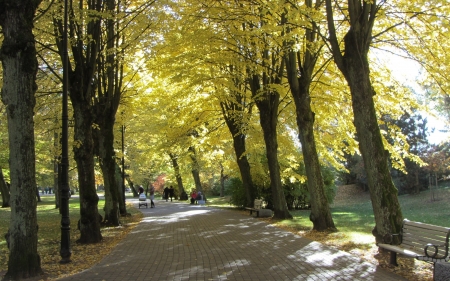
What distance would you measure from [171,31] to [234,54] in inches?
94.9

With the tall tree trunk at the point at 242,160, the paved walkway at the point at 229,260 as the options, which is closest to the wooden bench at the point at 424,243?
the paved walkway at the point at 229,260

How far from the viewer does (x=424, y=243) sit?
698 centimetres

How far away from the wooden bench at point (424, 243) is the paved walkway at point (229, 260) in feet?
1.54

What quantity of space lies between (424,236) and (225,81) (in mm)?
11044

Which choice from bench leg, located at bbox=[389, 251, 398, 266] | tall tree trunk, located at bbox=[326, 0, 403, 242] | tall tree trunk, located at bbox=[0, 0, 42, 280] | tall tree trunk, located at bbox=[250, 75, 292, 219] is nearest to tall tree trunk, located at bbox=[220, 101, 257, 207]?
tall tree trunk, located at bbox=[250, 75, 292, 219]

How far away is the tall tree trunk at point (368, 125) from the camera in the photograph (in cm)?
863

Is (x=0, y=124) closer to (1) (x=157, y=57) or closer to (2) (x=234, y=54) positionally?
(1) (x=157, y=57)

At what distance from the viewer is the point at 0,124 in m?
25.4

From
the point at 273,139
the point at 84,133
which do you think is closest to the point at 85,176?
the point at 84,133

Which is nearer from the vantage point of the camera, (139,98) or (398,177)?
(139,98)

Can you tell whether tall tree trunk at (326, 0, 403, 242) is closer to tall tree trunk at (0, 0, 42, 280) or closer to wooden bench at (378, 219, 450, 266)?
wooden bench at (378, 219, 450, 266)

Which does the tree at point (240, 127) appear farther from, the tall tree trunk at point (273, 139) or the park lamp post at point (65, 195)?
the park lamp post at point (65, 195)

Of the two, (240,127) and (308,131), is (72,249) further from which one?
(240,127)

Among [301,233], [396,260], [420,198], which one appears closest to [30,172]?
[396,260]
